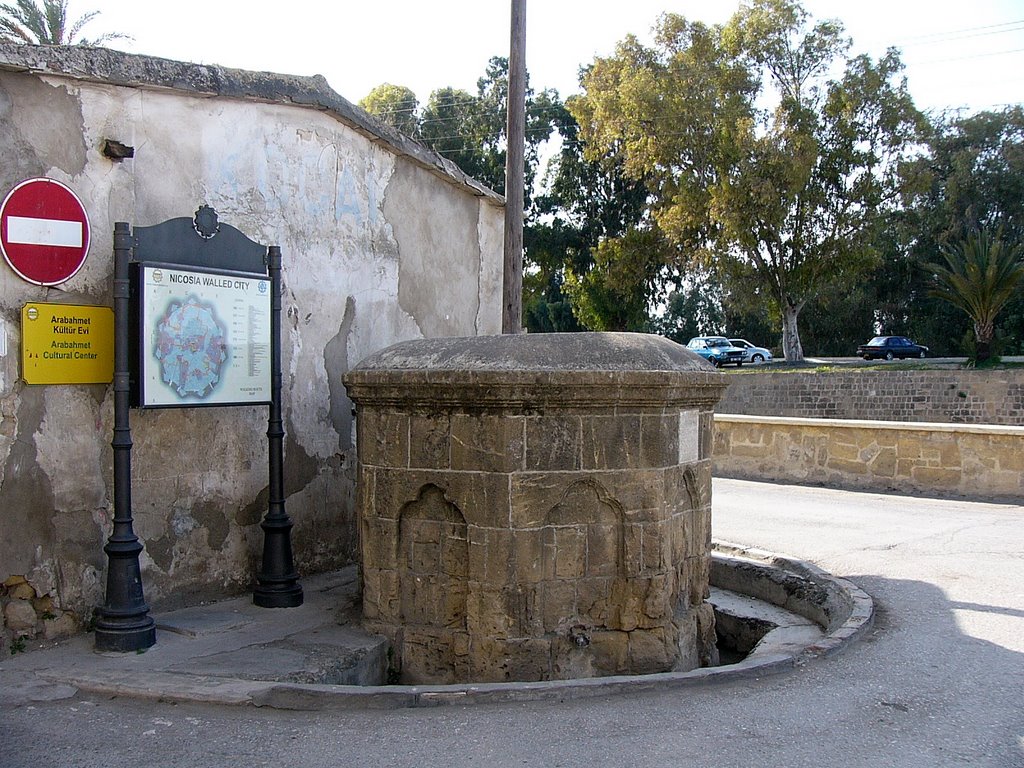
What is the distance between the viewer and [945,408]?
2625 cm

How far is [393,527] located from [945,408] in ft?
79.4

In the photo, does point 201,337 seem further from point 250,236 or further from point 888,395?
point 888,395

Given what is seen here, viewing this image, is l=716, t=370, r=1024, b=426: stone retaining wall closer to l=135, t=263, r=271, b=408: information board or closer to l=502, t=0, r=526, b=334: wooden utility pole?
l=502, t=0, r=526, b=334: wooden utility pole

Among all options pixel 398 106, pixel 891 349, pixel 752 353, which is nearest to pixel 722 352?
pixel 752 353

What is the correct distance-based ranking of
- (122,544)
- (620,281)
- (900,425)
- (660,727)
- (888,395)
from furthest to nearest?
1. (620,281)
2. (888,395)
3. (900,425)
4. (122,544)
5. (660,727)

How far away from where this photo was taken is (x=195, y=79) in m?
6.12

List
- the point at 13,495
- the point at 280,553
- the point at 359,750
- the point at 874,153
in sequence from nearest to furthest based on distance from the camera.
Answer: the point at 359,750
the point at 13,495
the point at 280,553
the point at 874,153

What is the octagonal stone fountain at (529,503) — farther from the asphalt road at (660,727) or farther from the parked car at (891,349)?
the parked car at (891,349)

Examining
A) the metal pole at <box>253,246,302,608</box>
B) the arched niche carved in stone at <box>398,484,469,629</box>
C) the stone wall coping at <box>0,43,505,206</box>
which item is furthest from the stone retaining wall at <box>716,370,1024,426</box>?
the metal pole at <box>253,246,302,608</box>

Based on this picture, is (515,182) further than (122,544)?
Yes

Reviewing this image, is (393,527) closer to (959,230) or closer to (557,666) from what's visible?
(557,666)

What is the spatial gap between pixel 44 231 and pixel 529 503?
317cm

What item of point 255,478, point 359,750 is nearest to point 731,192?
point 255,478

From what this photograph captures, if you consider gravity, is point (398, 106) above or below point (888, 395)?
above
